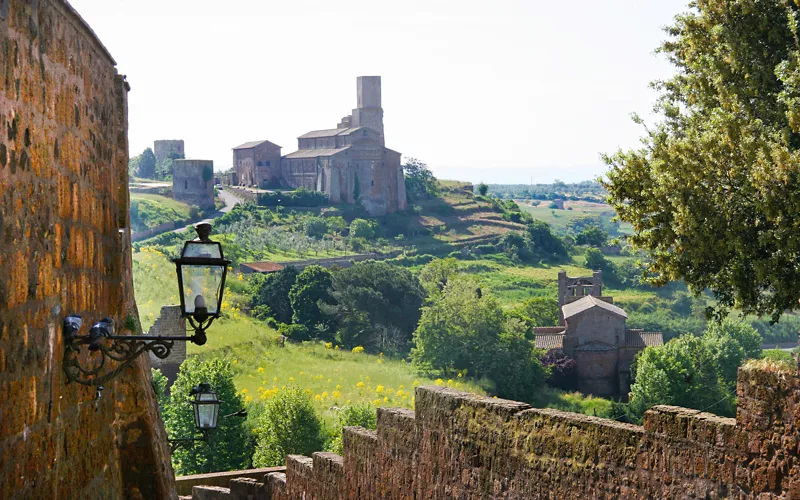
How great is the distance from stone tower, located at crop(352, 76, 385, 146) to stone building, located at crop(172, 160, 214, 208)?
24.6 m

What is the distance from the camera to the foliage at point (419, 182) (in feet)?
347

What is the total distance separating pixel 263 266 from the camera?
6944cm

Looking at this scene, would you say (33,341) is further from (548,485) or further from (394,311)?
(394,311)

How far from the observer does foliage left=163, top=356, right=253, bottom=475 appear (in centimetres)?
2661

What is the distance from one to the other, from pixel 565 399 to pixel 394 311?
1565 cm

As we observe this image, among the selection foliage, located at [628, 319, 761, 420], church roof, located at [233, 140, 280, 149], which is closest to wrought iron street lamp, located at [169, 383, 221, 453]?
foliage, located at [628, 319, 761, 420]

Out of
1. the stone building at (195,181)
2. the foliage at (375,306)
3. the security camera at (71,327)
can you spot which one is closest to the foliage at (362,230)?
the stone building at (195,181)

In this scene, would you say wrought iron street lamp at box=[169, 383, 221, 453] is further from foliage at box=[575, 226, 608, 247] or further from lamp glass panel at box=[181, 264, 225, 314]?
foliage at box=[575, 226, 608, 247]

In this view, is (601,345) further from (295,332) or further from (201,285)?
(201,285)

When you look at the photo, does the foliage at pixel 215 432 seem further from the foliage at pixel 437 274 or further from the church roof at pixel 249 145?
the church roof at pixel 249 145

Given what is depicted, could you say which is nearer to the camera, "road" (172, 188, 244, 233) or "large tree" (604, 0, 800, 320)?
"large tree" (604, 0, 800, 320)

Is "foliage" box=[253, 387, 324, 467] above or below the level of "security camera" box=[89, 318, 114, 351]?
below

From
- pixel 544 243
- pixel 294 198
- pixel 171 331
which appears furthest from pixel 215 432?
pixel 544 243

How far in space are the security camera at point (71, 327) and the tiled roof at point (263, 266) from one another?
6281 cm
